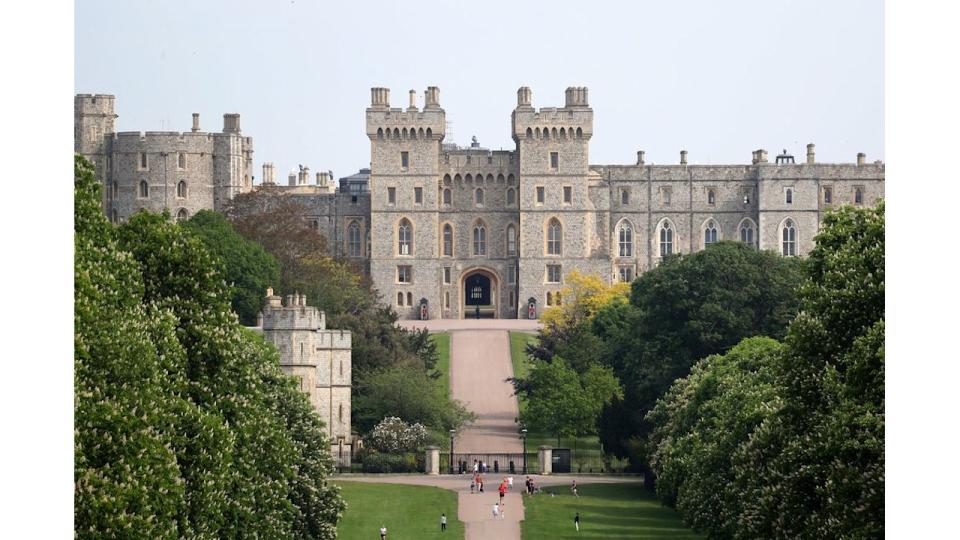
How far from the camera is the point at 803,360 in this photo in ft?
82.4

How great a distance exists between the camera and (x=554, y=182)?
90.1m

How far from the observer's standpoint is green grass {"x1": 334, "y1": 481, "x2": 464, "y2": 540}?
4144 centimetres

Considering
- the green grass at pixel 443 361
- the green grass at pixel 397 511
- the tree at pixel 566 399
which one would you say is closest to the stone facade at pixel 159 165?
the green grass at pixel 443 361

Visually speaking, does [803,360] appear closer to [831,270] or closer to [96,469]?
[831,270]

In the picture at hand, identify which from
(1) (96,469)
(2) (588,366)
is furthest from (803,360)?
(2) (588,366)

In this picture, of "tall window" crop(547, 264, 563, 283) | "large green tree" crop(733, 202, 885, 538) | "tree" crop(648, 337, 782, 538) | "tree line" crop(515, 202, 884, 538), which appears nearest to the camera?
"large green tree" crop(733, 202, 885, 538)

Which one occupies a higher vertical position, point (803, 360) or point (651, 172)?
point (651, 172)

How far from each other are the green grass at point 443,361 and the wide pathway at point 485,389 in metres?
0.19

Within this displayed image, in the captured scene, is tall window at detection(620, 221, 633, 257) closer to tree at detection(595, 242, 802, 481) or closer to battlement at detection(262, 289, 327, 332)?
tree at detection(595, 242, 802, 481)

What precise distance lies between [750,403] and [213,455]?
39.5 ft

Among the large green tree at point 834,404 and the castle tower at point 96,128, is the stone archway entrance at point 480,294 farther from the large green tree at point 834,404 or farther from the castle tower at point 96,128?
the large green tree at point 834,404

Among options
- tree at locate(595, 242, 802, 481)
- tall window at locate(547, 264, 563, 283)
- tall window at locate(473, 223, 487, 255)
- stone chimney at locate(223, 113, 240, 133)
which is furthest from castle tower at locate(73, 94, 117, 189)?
tree at locate(595, 242, 802, 481)

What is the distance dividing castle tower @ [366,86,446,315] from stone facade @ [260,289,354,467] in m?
34.3

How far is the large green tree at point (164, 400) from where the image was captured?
66.2 ft
